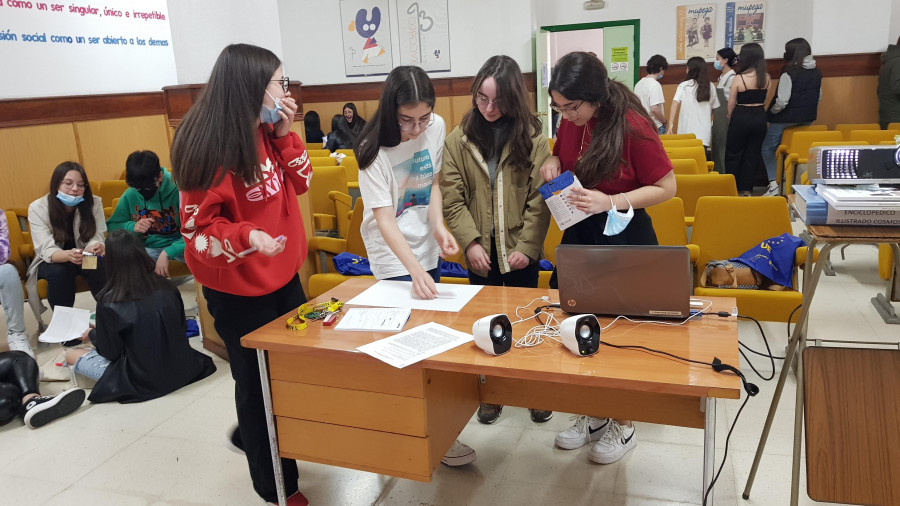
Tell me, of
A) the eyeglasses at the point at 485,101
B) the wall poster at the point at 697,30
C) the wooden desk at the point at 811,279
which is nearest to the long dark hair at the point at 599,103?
the eyeglasses at the point at 485,101

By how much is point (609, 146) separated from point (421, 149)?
2.17 feet

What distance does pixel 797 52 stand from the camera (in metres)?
7.27

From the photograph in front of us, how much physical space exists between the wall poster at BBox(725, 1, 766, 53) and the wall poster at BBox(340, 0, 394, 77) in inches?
175

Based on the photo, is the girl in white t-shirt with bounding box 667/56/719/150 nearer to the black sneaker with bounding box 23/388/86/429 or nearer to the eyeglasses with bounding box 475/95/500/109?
the eyeglasses with bounding box 475/95/500/109

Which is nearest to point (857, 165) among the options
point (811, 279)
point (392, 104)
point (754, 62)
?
point (811, 279)

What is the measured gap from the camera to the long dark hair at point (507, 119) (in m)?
2.26

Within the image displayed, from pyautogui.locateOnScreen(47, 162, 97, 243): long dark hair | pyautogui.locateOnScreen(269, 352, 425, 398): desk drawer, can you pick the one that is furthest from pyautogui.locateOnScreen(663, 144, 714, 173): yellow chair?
pyautogui.locateOnScreen(47, 162, 97, 243): long dark hair

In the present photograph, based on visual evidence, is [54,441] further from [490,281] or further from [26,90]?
[26,90]

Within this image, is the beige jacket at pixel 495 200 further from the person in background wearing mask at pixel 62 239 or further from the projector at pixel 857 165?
the person in background wearing mask at pixel 62 239

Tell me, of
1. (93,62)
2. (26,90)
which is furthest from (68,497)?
(93,62)

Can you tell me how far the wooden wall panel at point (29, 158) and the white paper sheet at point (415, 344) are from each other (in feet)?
16.3

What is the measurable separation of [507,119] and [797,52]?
6279mm

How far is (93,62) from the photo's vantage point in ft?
21.5

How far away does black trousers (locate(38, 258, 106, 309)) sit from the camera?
13.2 feet
